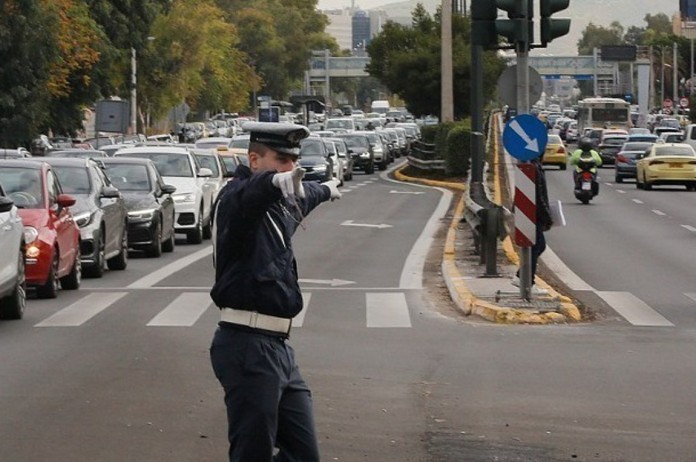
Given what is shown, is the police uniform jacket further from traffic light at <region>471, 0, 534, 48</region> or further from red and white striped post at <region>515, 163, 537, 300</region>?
traffic light at <region>471, 0, 534, 48</region>

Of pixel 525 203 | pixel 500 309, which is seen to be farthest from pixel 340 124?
pixel 500 309

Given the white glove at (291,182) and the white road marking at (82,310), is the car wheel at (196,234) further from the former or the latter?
the white glove at (291,182)

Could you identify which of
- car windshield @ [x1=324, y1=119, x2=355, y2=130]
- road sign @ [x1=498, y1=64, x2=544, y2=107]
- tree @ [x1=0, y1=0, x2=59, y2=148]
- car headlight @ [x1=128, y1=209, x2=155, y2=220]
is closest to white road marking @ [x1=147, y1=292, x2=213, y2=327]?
road sign @ [x1=498, y1=64, x2=544, y2=107]

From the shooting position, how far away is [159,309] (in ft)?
58.9

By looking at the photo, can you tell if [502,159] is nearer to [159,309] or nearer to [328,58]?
[159,309]

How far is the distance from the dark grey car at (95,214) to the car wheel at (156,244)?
1.61m

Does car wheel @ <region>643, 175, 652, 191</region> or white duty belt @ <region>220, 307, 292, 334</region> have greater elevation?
white duty belt @ <region>220, 307, 292, 334</region>

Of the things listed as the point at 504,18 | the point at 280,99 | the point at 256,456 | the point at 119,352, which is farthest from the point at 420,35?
the point at 280,99

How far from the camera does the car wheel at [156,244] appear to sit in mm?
26094

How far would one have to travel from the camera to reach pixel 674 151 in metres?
52.1

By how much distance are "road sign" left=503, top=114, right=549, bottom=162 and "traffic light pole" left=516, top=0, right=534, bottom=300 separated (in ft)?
1.53

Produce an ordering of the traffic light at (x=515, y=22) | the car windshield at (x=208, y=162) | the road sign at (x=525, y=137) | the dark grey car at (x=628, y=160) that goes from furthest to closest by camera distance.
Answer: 1. the dark grey car at (x=628, y=160)
2. the car windshield at (x=208, y=162)
3. the traffic light at (x=515, y=22)
4. the road sign at (x=525, y=137)

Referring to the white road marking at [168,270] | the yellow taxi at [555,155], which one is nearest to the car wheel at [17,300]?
the white road marking at [168,270]

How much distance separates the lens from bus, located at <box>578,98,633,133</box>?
107 meters
